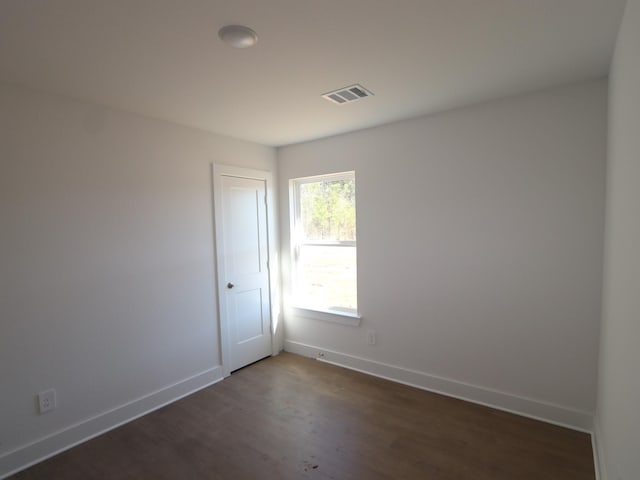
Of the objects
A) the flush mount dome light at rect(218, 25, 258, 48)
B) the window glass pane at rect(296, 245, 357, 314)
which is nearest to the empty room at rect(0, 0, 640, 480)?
the flush mount dome light at rect(218, 25, 258, 48)

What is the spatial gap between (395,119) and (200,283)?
2.37 metres

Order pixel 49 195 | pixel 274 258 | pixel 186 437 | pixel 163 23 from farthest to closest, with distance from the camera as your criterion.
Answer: pixel 274 258 → pixel 186 437 → pixel 49 195 → pixel 163 23

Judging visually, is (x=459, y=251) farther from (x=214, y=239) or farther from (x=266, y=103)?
(x=214, y=239)

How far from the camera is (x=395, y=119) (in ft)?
9.75

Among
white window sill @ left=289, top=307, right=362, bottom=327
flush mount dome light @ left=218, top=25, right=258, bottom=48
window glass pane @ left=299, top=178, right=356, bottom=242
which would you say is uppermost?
flush mount dome light @ left=218, top=25, right=258, bottom=48

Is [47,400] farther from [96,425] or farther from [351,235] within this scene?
[351,235]

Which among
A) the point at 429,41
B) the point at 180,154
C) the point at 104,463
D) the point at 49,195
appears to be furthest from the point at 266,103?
the point at 104,463

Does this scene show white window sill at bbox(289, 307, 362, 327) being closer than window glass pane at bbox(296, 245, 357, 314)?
Yes

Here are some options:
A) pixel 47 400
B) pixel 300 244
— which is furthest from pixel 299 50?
pixel 47 400

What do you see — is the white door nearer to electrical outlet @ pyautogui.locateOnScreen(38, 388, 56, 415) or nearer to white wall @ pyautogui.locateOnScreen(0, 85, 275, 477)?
white wall @ pyautogui.locateOnScreen(0, 85, 275, 477)

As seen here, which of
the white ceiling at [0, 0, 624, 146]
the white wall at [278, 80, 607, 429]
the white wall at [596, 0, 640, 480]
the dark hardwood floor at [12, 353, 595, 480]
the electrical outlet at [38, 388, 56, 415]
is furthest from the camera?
the white wall at [278, 80, 607, 429]

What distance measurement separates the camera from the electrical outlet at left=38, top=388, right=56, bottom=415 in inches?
85.7

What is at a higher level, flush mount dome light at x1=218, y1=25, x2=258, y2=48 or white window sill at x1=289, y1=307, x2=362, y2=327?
flush mount dome light at x1=218, y1=25, x2=258, y2=48

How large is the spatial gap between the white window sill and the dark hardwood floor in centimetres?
70
